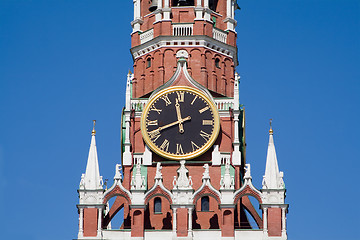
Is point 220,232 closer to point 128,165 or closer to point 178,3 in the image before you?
point 128,165

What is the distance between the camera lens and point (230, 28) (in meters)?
67.8

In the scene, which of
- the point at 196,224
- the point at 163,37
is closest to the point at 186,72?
the point at 163,37

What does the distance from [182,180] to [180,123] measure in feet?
8.97

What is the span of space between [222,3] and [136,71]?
15.8 feet

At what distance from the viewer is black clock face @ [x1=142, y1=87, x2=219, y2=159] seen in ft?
209

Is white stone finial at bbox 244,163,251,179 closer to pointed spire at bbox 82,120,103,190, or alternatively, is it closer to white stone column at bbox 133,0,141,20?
pointed spire at bbox 82,120,103,190

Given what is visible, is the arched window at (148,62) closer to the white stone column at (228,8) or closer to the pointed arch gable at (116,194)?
the white stone column at (228,8)

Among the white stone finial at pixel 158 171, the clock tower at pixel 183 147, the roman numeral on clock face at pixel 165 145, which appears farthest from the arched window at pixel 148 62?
the white stone finial at pixel 158 171

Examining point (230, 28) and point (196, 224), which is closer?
point (196, 224)

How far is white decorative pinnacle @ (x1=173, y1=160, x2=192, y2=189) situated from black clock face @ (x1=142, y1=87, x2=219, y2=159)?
1094 millimetres

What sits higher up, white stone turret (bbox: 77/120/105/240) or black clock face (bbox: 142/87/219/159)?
black clock face (bbox: 142/87/219/159)

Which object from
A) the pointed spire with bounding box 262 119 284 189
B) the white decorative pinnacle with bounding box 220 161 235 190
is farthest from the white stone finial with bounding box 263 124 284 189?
the white decorative pinnacle with bounding box 220 161 235 190

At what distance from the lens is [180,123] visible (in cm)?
6381

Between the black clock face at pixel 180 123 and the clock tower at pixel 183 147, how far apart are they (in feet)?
0.13
